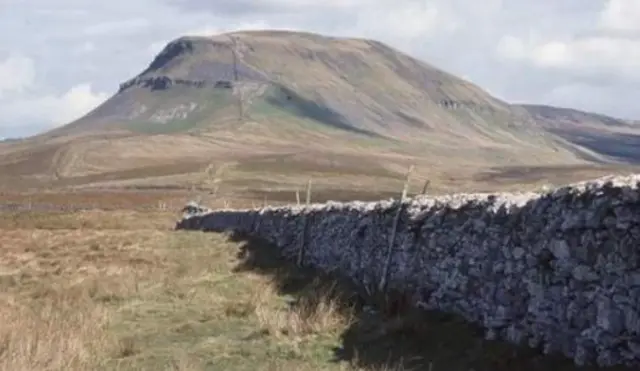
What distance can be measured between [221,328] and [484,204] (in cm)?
439

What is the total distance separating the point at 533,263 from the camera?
1125cm

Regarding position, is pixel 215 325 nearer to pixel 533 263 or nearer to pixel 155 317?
pixel 155 317

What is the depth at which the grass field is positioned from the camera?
37.2 ft

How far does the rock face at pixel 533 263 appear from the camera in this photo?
937cm

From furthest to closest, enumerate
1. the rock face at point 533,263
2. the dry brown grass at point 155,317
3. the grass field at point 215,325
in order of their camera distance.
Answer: the dry brown grass at point 155,317 < the grass field at point 215,325 < the rock face at point 533,263

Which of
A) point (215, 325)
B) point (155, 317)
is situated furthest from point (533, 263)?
point (155, 317)

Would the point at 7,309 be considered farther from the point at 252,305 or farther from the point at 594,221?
the point at 594,221

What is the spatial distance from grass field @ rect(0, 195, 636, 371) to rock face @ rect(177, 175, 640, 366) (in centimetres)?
37

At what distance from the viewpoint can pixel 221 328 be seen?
582 inches

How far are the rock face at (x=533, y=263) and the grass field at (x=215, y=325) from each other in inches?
14.5

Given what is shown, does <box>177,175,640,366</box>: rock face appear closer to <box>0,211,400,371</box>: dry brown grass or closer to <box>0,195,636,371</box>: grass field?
<box>0,195,636,371</box>: grass field

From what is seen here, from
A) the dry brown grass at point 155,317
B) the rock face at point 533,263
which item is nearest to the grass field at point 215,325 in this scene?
the dry brown grass at point 155,317

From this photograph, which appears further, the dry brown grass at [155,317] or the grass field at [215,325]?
the dry brown grass at [155,317]

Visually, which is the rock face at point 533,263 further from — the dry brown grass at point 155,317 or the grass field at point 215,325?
the dry brown grass at point 155,317
